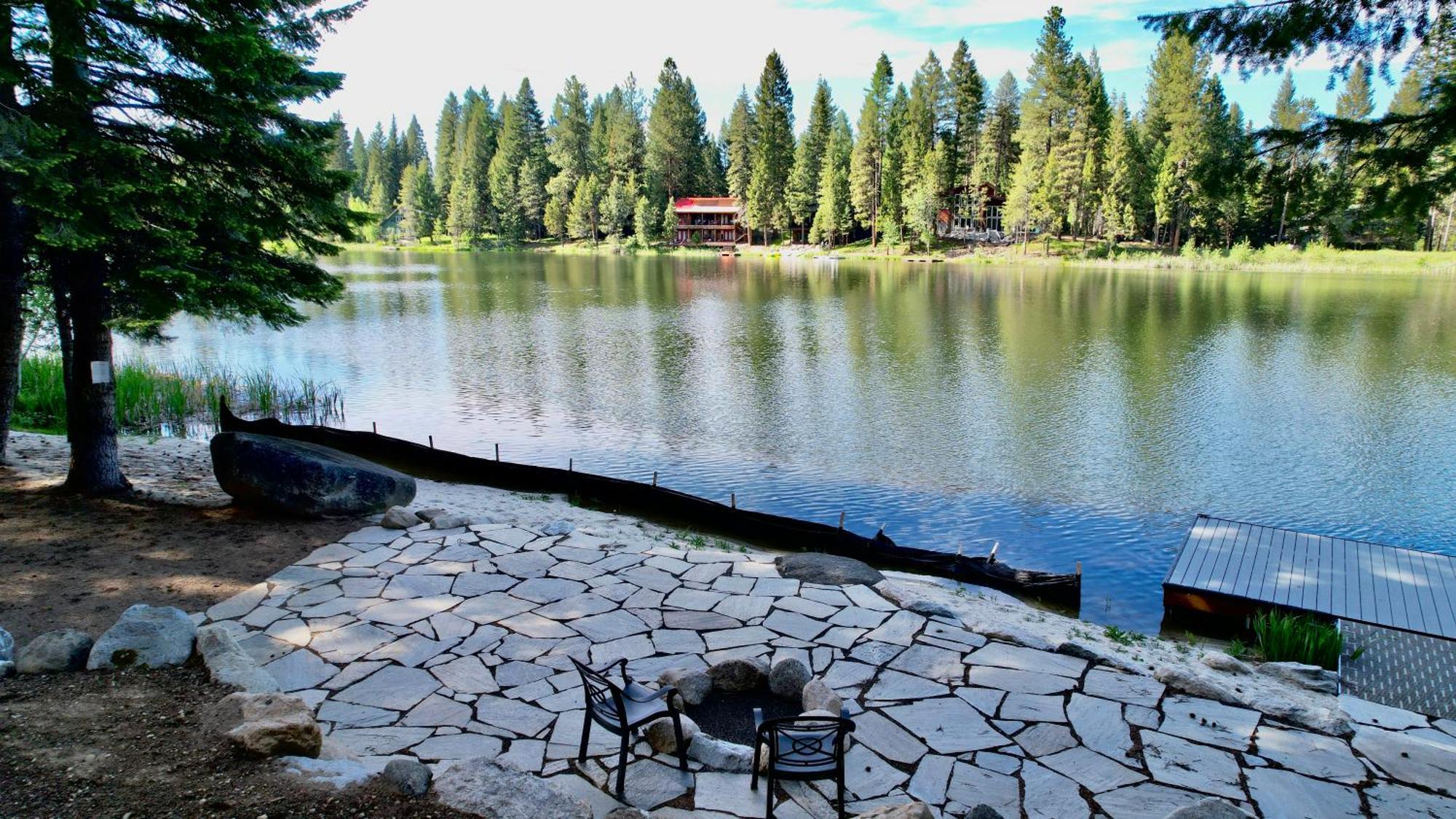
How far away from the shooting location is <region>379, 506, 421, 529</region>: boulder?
9.05 metres

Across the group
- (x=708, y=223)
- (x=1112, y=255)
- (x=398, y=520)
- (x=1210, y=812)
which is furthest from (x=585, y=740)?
(x=708, y=223)

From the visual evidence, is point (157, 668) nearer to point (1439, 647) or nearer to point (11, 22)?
point (11, 22)

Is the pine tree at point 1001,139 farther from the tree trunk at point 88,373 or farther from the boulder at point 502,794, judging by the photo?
the boulder at point 502,794

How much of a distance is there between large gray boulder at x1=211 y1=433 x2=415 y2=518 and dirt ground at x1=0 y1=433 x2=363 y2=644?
197mm

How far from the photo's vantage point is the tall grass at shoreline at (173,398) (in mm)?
15797

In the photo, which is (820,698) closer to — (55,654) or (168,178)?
(55,654)

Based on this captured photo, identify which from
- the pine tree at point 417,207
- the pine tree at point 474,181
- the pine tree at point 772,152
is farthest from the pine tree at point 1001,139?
the pine tree at point 417,207

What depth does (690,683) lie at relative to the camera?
539 centimetres

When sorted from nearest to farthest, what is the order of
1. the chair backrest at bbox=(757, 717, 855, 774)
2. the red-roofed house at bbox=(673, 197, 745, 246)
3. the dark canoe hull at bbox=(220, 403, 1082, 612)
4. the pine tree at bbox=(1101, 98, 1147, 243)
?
the chair backrest at bbox=(757, 717, 855, 774), the dark canoe hull at bbox=(220, 403, 1082, 612), the pine tree at bbox=(1101, 98, 1147, 243), the red-roofed house at bbox=(673, 197, 745, 246)

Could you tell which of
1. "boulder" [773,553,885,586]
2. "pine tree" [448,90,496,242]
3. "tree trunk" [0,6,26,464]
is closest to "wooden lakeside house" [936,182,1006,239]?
"pine tree" [448,90,496,242]

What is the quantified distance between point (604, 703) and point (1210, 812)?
304cm

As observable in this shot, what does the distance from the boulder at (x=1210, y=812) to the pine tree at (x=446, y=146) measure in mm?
106137

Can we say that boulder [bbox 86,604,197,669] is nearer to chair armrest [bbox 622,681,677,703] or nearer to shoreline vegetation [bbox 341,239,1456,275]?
chair armrest [bbox 622,681,677,703]

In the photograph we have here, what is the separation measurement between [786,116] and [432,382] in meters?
67.1
